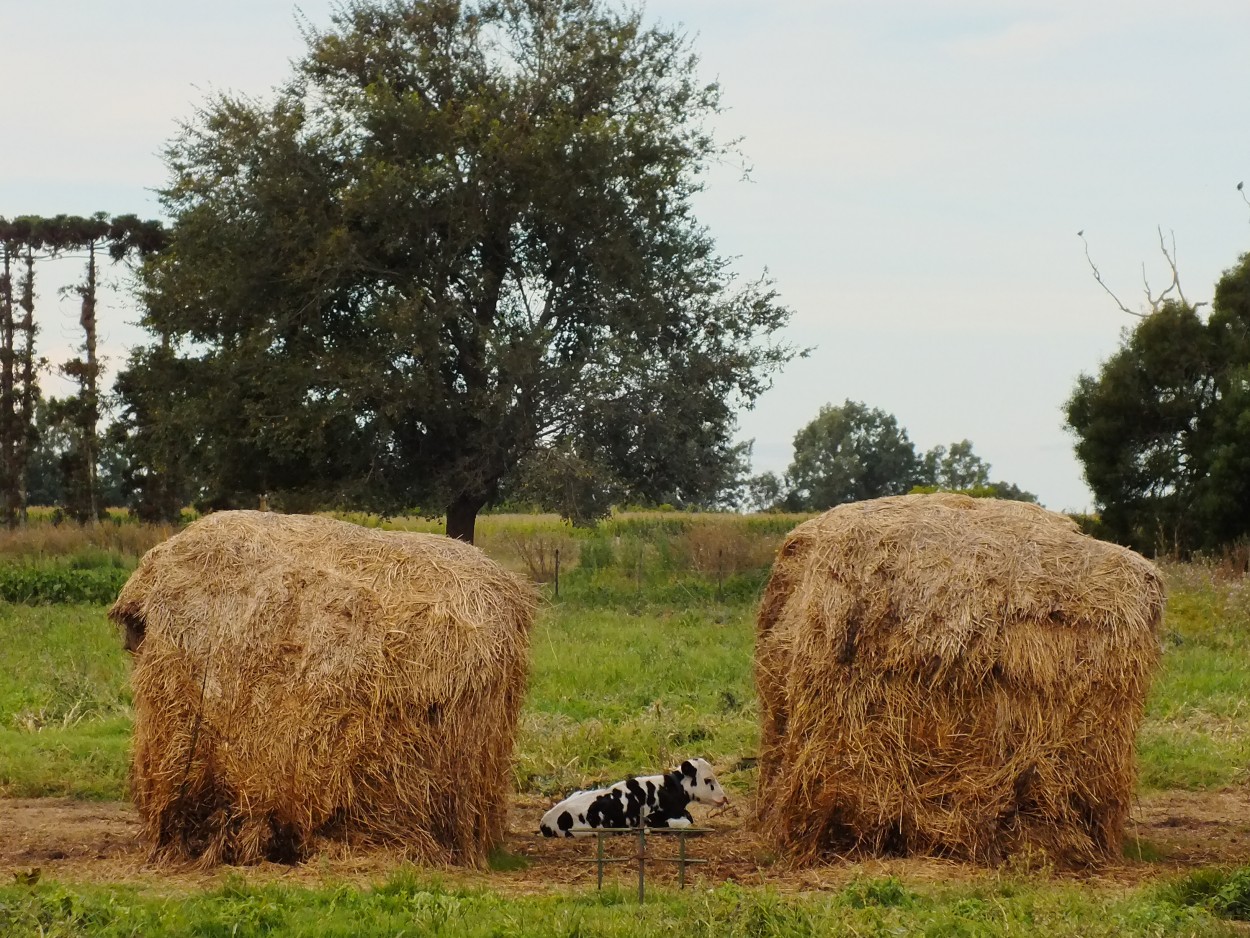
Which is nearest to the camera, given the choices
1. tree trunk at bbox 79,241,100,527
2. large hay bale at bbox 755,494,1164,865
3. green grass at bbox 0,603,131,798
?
large hay bale at bbox 755,494,1164,865

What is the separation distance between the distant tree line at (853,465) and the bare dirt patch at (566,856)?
191 feet

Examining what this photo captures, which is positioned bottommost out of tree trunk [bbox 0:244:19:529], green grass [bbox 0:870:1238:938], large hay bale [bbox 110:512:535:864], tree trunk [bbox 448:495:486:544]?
green grass [bbox 0:870:1238:938]

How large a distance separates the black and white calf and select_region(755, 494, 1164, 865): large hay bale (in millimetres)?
1011

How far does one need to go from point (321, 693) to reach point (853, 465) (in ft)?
213

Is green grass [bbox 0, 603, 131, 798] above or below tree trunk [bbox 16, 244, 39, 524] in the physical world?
below

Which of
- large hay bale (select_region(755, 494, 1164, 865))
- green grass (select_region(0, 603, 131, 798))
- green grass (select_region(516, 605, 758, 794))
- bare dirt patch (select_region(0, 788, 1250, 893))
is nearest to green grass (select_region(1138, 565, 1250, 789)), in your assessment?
bare dirt patch (select_region(0, 788, 1250, 893))

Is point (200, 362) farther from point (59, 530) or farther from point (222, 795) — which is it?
point (222, 795)

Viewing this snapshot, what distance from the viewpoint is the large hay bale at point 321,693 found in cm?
911

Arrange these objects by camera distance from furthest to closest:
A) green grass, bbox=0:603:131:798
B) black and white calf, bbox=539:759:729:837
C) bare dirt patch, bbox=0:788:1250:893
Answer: green grass, bbox=0:603:131:798 → black and white calf, bbox=539:759:729:837 → bare dirt patch, bbox=0:788:1250:893

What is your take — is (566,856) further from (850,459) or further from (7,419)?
(850,459)

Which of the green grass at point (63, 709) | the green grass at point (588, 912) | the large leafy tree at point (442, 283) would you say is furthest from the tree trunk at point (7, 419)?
the green grass at point (588, 912)

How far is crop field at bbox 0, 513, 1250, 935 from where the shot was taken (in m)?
7.25

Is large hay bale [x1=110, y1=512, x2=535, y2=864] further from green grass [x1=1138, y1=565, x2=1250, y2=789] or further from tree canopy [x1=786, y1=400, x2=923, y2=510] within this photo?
tree canopy [x1=786, y1=400, x2=923, y2=510]

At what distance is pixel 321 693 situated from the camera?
29.8 feet
